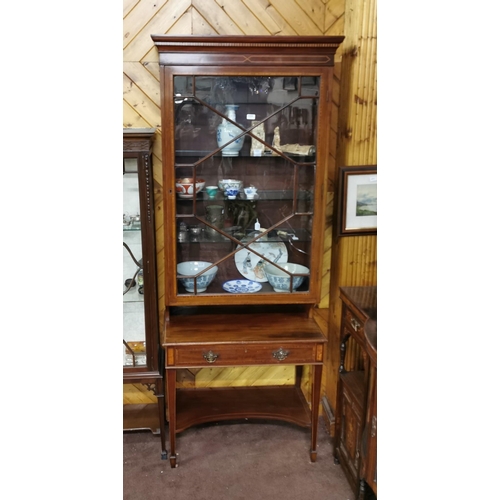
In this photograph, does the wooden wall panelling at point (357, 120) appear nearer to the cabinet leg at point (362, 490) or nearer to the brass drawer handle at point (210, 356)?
the cabinet leg at point (362, 490)

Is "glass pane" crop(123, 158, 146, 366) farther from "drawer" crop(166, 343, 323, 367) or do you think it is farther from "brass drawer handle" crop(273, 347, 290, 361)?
"brass drawer handle" crop(273, 347, 290, 361)

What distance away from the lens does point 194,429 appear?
2.36 meters

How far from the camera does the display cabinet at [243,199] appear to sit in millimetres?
1925

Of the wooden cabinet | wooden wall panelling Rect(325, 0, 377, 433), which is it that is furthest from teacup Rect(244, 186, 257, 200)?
the wooden cabinet

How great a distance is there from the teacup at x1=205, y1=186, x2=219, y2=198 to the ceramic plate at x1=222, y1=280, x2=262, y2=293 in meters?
0.42

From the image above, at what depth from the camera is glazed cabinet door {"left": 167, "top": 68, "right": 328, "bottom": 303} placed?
200 centimetres

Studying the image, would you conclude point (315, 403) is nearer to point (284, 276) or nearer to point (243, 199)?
point (284, 276)

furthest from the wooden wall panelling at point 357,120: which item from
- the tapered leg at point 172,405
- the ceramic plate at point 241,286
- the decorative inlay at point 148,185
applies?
the decorative inlay at point 148,185

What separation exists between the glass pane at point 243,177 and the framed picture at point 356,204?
0.20 m

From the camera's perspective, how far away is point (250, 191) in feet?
7.12
